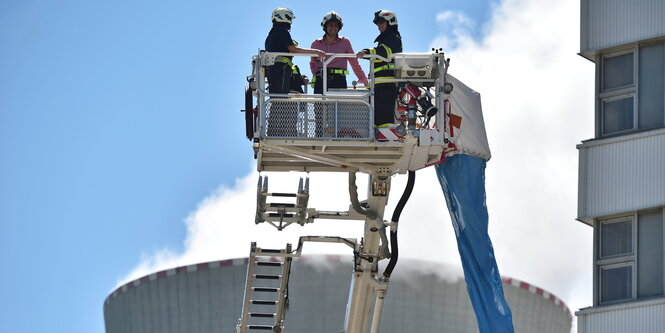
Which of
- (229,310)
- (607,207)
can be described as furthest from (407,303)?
(607,207)

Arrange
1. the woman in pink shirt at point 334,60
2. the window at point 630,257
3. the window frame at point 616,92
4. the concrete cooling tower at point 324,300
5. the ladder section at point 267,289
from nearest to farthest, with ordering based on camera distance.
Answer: the woman in pink shirt at point 334,60
the ladder section at point 267,289
the window at point 630,257
the window frame at point 616,92
the concrete cooling tower at point 324,300

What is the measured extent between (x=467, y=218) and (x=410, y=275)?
3168 centimetres

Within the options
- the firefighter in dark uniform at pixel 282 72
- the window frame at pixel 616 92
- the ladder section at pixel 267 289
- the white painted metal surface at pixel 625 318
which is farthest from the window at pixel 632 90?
the ladder section at pixel 267 289

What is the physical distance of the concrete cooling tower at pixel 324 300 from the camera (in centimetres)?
5738

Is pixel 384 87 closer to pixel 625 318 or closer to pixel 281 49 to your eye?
pixel 281 49

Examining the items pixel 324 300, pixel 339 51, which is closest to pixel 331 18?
pixel 339 51

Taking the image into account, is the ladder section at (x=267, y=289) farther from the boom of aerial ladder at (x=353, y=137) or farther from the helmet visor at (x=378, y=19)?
the helmet visor at (x=378, y=19)

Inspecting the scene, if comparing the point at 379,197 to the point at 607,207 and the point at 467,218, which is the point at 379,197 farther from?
the point at 607,207

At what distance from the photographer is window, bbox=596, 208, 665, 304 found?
2706 centimetres

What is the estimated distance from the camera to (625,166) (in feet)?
90.1

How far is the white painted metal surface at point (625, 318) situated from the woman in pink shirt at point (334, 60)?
509 cm

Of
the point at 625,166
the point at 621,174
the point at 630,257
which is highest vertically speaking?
the point at 625,166

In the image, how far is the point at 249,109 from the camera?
25.1m

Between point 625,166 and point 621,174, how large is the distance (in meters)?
0.14
